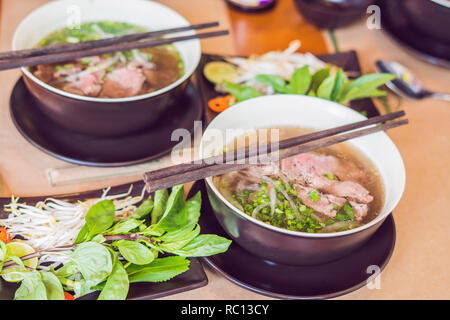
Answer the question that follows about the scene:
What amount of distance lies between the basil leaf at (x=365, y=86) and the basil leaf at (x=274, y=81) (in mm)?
203

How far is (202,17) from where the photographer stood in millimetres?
2064

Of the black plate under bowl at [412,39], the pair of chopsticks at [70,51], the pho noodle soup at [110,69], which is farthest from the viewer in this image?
the black plate under bowl at [412,39]

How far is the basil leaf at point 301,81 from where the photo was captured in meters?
1.51

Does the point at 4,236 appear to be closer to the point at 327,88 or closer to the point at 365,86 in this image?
the point at 327,88

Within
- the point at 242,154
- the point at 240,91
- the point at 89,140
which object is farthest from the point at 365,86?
the point at 89,140

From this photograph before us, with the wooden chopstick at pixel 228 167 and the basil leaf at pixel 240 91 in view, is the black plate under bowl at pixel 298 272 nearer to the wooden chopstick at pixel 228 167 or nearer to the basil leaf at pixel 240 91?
the wooden chopstick at pixel 228 167

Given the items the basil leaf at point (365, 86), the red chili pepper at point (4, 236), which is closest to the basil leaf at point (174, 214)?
the red chili pepper at point (4, 236)

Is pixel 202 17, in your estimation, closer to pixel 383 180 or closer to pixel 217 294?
pixel 383 180

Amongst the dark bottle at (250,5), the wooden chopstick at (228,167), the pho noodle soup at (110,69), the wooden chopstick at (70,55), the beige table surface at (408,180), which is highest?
the wooden chopstick at (70,55)

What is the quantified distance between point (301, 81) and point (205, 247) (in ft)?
2.33

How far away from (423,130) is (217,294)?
103cm

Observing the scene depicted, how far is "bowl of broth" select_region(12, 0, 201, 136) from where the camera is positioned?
4.28ft

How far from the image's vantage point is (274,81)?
156 centimetres

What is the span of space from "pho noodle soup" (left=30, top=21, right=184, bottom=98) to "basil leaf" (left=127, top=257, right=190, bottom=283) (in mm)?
590
